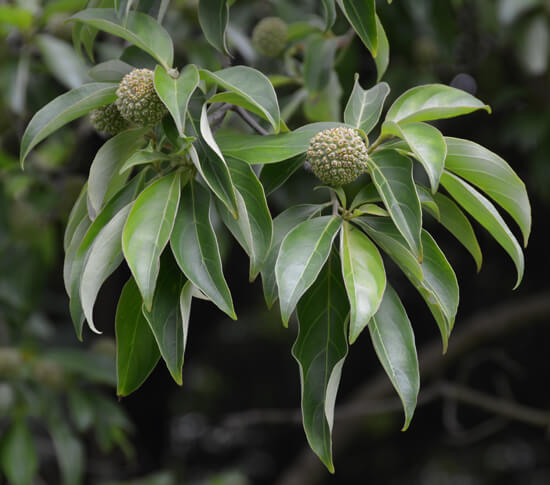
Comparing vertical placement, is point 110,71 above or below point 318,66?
above

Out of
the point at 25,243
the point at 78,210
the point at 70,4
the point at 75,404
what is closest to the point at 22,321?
the point at 25,243

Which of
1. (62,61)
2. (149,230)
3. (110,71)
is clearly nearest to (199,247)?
(149,230)

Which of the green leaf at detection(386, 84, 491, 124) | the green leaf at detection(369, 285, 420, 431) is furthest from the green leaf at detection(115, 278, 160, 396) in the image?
the green leaf at detection(386, 84, 491, 124)

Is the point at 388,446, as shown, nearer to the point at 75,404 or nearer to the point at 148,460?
the point at 148,460

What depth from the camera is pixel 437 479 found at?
144 inches

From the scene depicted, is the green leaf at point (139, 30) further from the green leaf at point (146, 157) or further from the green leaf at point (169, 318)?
the green leaf at point (169, 318)

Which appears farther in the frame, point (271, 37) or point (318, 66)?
point (271, 37)

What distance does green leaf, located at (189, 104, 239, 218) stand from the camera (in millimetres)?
672

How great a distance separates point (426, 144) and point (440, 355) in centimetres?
215

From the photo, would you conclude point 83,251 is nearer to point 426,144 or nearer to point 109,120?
point 109,120

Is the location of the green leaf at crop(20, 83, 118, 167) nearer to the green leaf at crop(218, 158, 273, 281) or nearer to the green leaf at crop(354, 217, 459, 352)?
the green leaf at crop(218, 158, 273, 281)

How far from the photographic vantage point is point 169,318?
0.71 meters

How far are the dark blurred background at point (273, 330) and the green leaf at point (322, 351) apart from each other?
0.40 meters

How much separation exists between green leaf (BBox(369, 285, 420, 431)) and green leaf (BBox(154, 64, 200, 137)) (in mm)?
288
